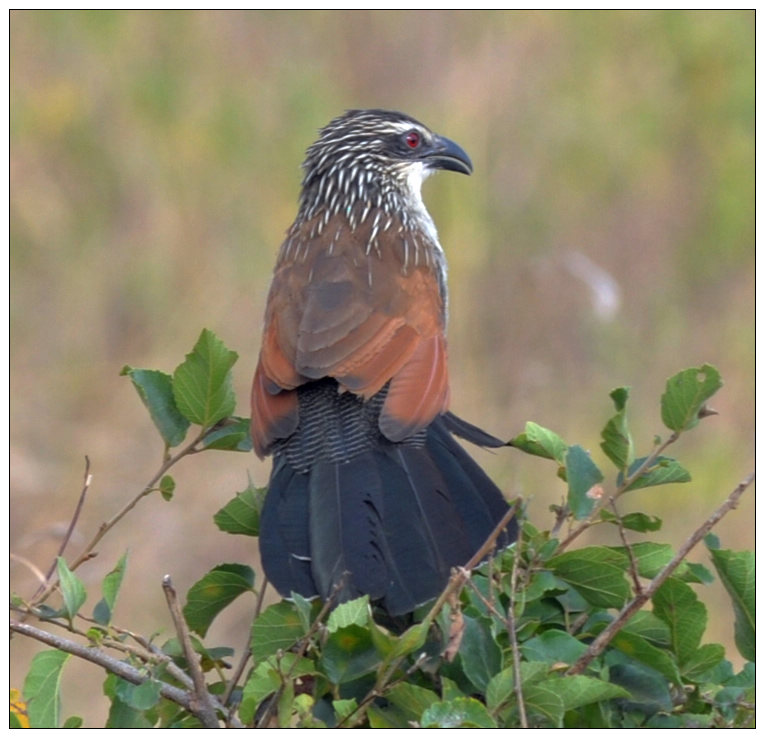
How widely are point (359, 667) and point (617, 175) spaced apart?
467cm

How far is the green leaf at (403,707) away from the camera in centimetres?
176

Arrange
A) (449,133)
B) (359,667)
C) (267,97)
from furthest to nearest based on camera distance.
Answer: (267,97) → (449,133) → (359,667)

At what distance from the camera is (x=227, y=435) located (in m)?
A: 2.34

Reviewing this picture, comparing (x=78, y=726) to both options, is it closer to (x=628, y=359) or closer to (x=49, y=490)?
(x=49, y=490)

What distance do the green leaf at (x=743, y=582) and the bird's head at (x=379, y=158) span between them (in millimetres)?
2208

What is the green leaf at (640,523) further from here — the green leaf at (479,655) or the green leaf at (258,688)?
the green leaf at (258,688)

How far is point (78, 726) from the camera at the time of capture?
1972 millimetres

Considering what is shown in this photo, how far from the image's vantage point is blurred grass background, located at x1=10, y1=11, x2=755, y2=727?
542cm

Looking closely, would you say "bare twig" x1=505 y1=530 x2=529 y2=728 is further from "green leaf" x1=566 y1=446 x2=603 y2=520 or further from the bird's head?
the bird's head

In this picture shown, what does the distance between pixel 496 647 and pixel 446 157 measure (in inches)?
97.3

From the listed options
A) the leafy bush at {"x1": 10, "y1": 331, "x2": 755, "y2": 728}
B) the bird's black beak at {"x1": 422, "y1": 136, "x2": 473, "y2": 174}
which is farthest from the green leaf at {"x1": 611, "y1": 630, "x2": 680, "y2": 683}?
the bird's black beak at {"x1": 422, "y1": 136, "x2": 473, "y2": 174}

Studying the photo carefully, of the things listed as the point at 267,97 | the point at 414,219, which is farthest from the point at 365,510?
the point at 267,97

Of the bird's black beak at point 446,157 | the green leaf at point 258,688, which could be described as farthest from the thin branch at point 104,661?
the bird's black beak at point 446,157

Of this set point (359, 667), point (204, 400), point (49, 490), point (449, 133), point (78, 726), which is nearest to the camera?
point (359, 667)
